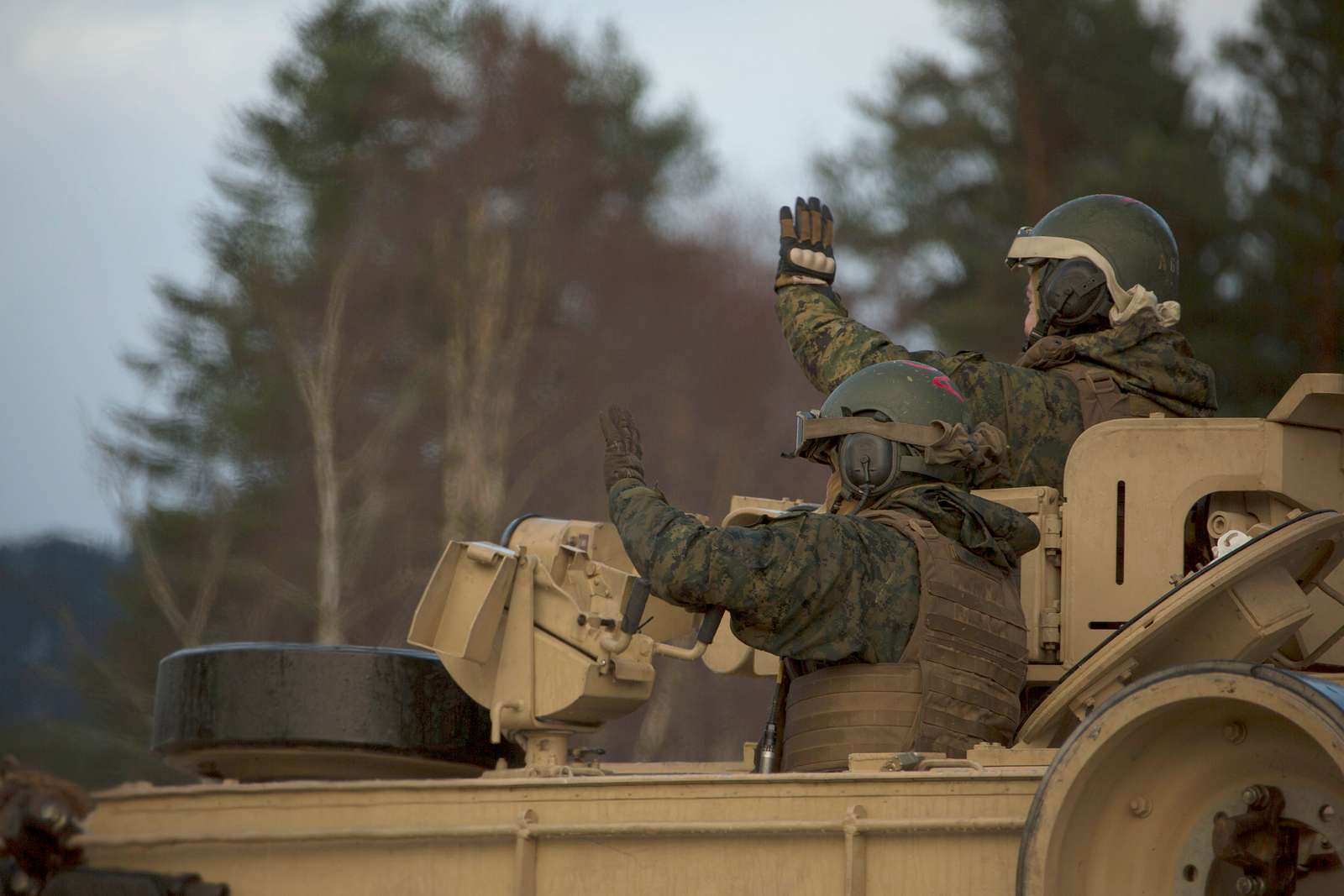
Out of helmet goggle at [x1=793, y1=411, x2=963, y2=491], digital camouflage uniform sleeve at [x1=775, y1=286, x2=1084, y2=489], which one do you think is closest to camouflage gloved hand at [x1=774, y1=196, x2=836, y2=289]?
digital camouflage uniform sleeve at [x1=775, y1=286, x2=1084, y2=489]

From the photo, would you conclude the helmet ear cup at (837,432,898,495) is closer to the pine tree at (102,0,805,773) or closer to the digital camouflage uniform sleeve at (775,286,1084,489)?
the digital camouflage uniform sleeve at (775,286,1084,489)

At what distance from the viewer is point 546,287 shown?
25797mm

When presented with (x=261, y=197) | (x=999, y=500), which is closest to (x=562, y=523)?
(x=999, y=500)

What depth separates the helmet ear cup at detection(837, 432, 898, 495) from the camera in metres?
6.81

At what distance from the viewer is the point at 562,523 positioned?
768cm

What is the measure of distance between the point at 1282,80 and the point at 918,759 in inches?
814

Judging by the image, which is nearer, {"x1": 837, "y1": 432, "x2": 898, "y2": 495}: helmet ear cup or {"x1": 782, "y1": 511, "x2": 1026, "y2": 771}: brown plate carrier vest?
{"x1": 782, "y1": 511, "x2": 1026, "y2": 771}: brown plate carrier vest

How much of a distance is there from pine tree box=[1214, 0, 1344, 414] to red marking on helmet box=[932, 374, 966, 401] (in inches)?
606

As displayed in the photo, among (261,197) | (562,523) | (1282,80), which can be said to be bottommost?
(562,523)

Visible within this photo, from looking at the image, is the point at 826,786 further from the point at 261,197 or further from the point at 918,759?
the point at 261,197

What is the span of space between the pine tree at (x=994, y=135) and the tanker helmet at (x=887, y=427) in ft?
57.1

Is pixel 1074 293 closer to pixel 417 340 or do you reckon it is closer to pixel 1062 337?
pixel 1062 337

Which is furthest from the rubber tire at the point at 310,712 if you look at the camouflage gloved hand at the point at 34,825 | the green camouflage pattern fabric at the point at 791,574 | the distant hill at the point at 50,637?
the distant hill at the point at 50,637

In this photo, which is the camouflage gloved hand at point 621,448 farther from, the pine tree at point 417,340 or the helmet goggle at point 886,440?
the pine tree at point 417,340
